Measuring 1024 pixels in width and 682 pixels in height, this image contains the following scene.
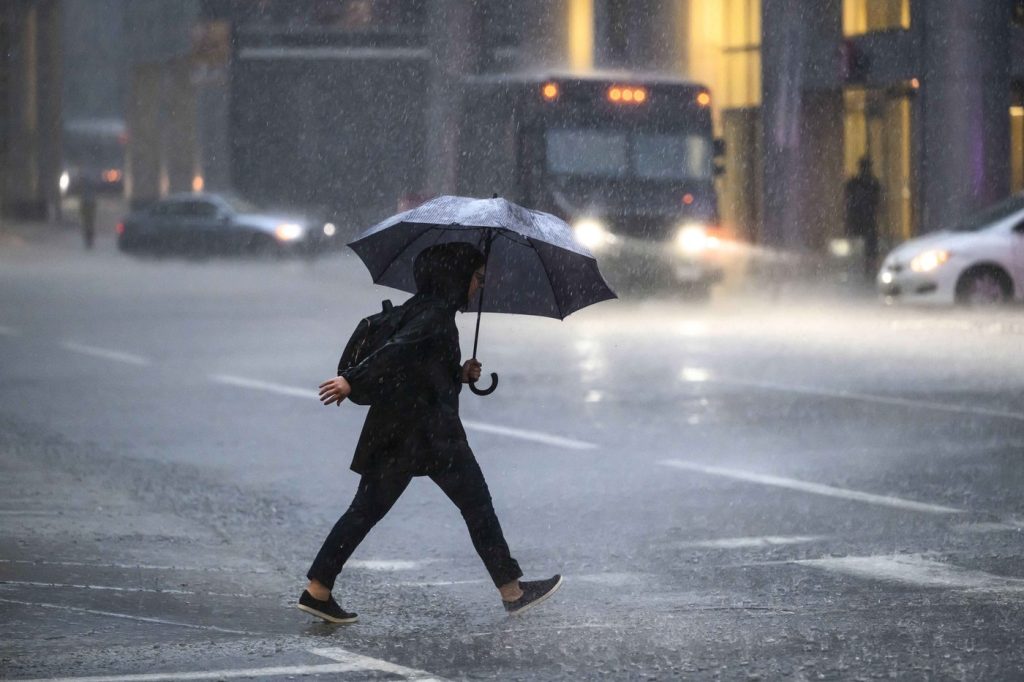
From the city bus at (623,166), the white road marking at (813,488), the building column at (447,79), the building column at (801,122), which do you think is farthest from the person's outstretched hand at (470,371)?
the building column at (801,122)

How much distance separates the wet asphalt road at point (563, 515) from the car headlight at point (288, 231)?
69.5ft

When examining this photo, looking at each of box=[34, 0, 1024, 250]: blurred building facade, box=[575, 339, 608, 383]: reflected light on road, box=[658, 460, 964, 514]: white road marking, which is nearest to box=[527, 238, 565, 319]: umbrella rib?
box=[658, 460, 964, 514]: white road marking

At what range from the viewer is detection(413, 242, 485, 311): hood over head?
6.64 m

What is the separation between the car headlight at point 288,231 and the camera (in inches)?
1564

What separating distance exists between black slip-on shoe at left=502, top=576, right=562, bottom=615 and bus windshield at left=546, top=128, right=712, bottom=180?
57.3 feet

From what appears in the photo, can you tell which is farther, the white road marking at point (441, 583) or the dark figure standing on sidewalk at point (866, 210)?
the dark figure standing on sidewalk at point (866, 210)

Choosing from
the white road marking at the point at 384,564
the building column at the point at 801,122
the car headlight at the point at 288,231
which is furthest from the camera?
the car headlight at the point at 288,231

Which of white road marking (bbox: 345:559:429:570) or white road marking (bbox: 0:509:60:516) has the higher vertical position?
white road marking (bbox: 0:509:60:516)

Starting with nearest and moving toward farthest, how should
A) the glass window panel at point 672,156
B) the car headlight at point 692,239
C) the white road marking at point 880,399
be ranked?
1. the white road marking at point 880,399
2. the car headlight at point 692,239
3. the glass window panel at point 672,156

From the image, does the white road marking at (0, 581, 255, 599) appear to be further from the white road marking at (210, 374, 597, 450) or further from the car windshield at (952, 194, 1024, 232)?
the car windshield at (952, 194, 1024, 232)

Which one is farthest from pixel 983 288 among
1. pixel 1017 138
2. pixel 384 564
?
pixel 384 564

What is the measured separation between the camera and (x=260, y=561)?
317 inches

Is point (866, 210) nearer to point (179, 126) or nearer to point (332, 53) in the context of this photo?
point (332, 53)

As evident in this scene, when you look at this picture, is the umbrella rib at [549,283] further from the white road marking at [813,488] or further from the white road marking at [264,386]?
the white road marking at [264,386]
